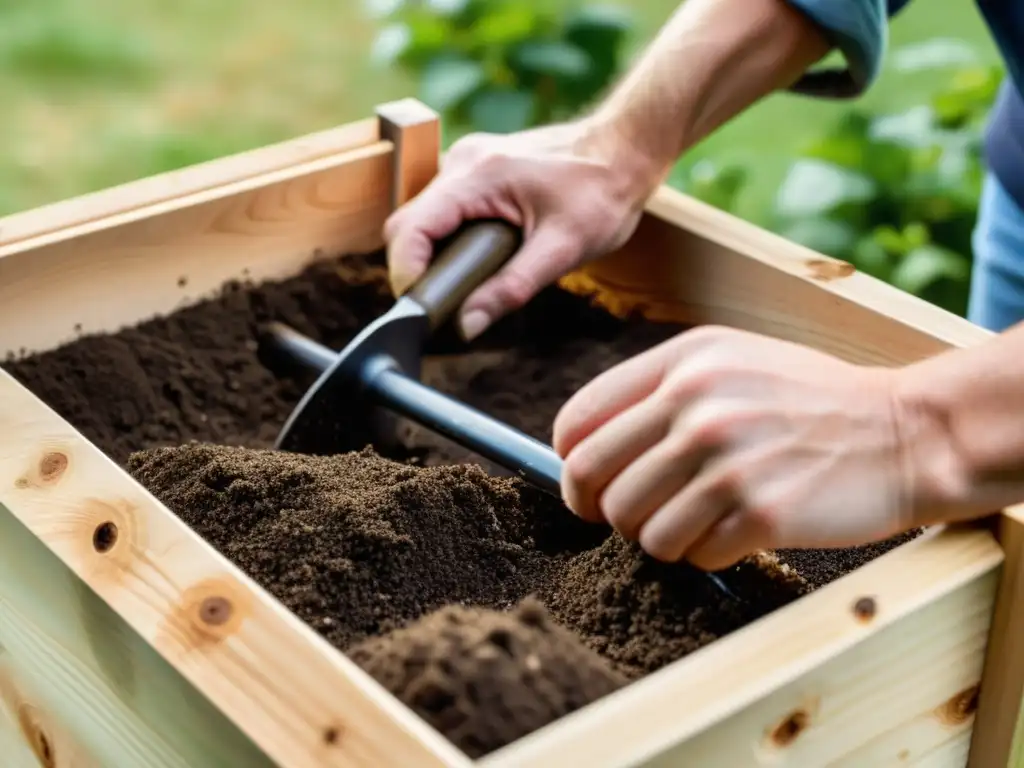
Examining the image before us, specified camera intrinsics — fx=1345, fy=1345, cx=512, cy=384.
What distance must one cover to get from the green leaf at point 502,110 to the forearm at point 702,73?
3.33ft

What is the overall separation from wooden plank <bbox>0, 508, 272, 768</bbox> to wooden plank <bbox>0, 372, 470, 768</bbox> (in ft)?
0.04

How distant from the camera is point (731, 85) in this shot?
137 centimetres

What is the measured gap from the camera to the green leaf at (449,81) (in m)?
2.39

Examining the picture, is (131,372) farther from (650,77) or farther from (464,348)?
(650,77)

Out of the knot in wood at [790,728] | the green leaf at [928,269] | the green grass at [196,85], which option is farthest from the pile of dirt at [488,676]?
the green grass at [196,85]

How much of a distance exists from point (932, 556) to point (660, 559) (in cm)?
17

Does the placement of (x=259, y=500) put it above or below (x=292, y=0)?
above

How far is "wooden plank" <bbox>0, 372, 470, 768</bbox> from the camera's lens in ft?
2.27

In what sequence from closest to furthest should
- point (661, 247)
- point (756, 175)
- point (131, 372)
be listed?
point (131, 372) → point (661, 247) → point (756, 175)

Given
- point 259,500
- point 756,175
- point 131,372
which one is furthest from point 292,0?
point 259,500

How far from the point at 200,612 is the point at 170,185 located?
68 centimetres

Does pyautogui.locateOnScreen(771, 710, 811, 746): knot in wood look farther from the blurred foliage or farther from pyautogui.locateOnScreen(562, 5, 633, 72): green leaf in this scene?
pyautogui.locateOnScreen(562, 5, 633, 72): green leaf

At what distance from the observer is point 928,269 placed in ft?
7.06

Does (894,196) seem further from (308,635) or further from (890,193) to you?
(308,635)
